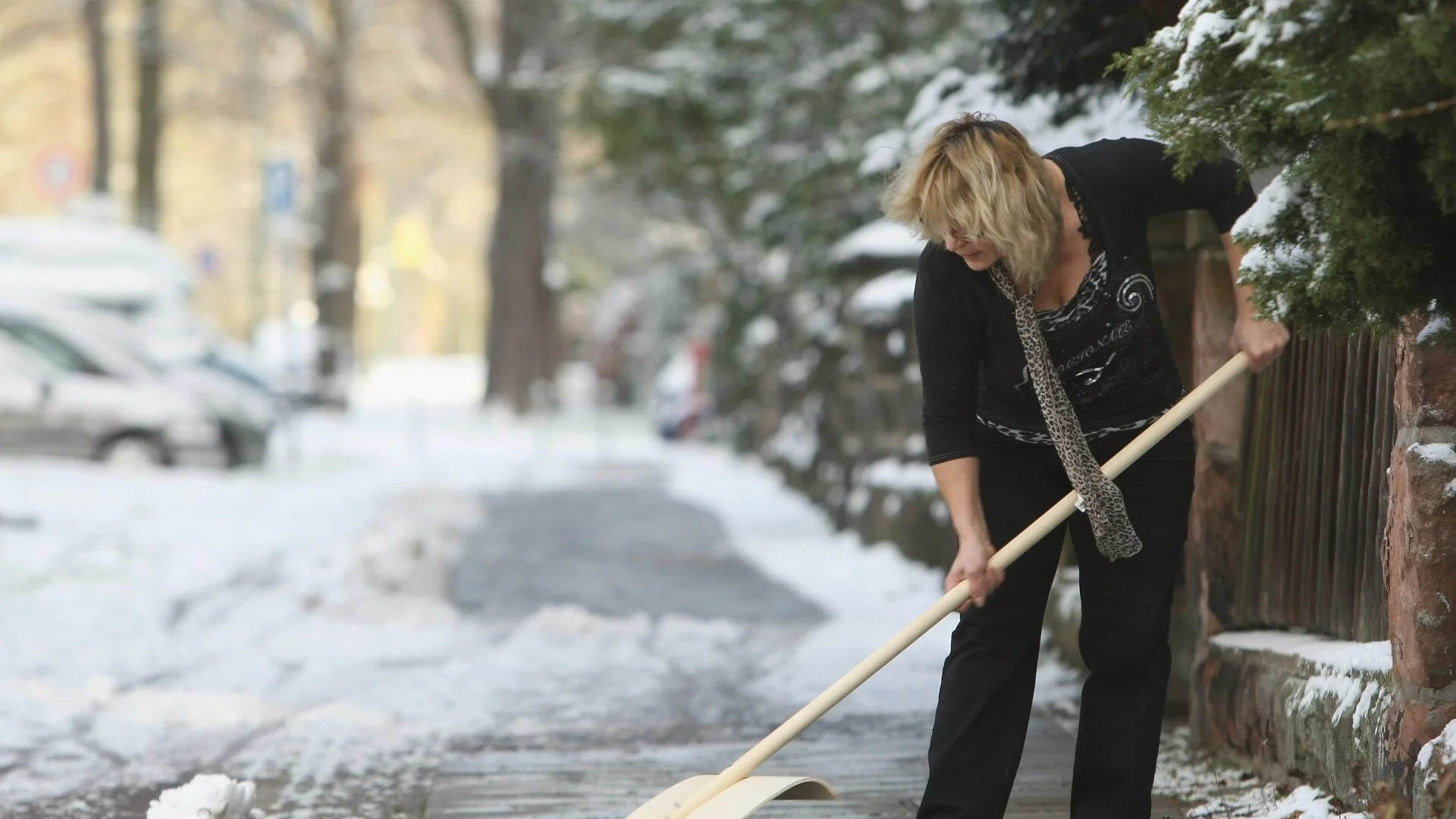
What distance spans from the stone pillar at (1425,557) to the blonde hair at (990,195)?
72cm

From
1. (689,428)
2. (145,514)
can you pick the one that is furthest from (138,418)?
(689,428)

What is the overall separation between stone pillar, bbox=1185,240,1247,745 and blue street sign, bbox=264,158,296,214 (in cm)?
1321

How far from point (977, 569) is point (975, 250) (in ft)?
1.98

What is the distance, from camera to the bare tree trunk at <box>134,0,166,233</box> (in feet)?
86.2

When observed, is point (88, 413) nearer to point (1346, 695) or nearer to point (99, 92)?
point (99, 92)

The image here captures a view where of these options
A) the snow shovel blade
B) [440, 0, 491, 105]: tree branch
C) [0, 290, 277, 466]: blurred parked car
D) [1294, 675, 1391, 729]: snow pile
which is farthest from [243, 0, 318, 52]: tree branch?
[1294, 675, 1391, 729]: snow pile

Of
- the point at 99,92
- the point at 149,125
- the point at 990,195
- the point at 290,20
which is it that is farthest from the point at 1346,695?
the point at 149,125

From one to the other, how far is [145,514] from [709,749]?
6.99m

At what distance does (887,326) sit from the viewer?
1000 cm

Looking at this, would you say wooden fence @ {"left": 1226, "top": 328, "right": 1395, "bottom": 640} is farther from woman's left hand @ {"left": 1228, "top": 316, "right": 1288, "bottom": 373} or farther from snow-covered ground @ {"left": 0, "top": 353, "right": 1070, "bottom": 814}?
snow-covered ground @ {"left": 0, "top": 353, "right": 1070, "bottom": 814}

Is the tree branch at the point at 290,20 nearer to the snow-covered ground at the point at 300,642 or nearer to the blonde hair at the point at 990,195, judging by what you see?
the snow-covered ground at the point at 300,642

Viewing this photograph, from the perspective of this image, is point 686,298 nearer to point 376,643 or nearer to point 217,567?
point 217,567

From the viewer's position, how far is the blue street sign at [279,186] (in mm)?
17344

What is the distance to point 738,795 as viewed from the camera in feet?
12.8
